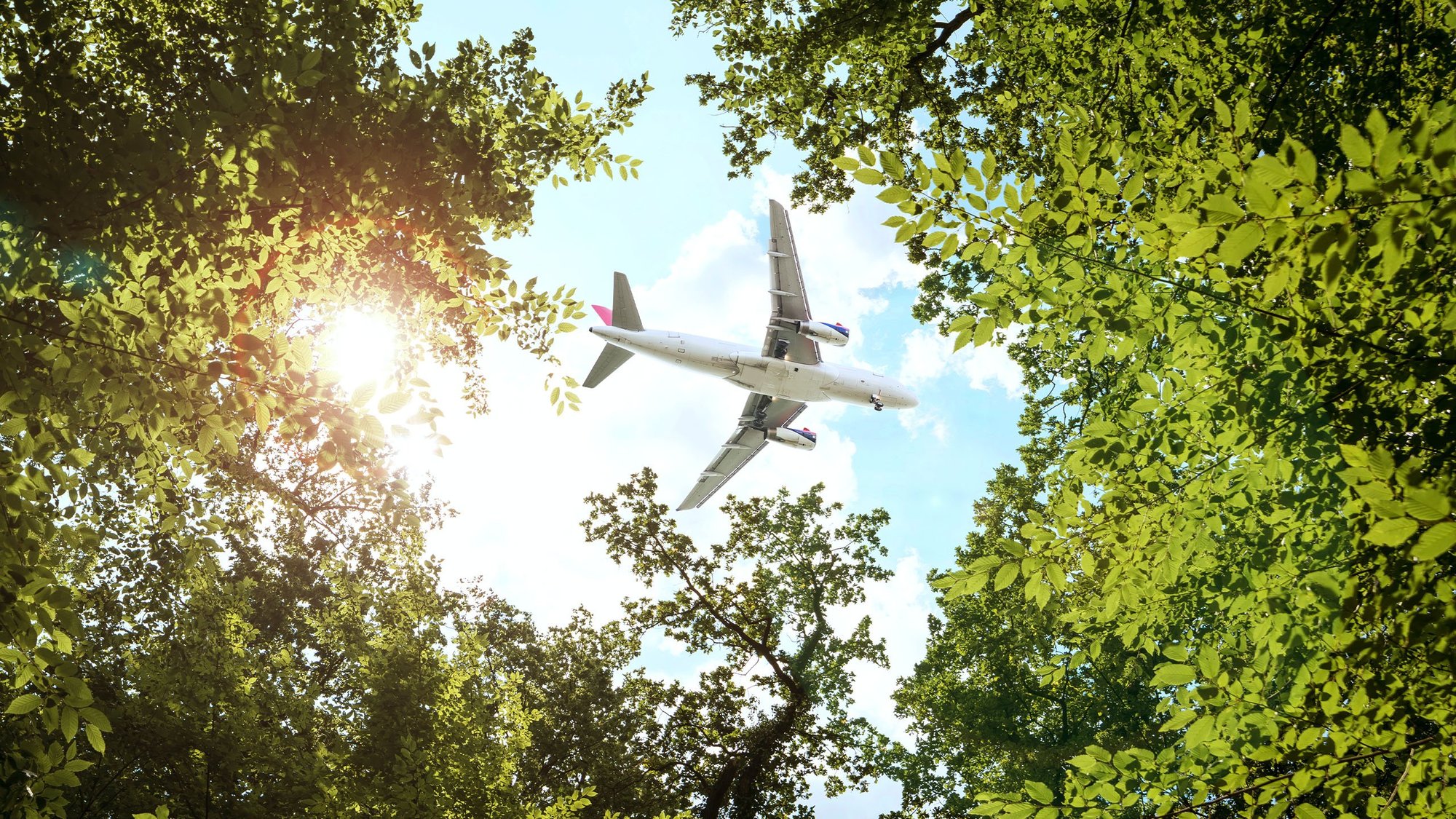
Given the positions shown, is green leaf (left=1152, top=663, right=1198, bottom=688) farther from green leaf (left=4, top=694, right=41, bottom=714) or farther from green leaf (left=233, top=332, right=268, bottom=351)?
green leaf (left=4, top=694, right=41, bottom=714)

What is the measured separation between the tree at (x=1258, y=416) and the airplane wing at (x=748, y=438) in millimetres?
26572

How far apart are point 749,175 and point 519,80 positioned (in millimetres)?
6692

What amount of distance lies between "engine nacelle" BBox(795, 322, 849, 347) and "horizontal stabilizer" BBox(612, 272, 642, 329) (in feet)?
19.9

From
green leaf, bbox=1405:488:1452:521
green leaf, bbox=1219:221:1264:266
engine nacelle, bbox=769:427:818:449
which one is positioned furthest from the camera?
engine nacelle, bbox=769:427:818:449

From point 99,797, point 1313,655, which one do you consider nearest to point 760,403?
point 99,797

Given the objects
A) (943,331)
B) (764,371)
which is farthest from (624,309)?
(943,331)

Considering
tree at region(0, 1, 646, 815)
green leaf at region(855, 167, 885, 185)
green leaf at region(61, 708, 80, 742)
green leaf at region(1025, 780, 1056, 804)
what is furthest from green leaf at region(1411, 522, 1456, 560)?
green leaf at region(61, 708, 80, 742)

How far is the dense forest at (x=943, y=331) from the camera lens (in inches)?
112

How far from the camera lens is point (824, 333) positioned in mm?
28109

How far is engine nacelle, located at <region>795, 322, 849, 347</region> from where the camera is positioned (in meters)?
28.1

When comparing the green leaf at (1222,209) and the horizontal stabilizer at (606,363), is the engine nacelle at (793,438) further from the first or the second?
the green leaf at (1222,209)

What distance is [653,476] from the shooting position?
20.6 metres

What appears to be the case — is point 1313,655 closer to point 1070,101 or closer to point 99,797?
point 1070,101

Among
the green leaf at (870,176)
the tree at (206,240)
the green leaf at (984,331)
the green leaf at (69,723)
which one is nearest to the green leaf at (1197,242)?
the green leaf at (870,176)
